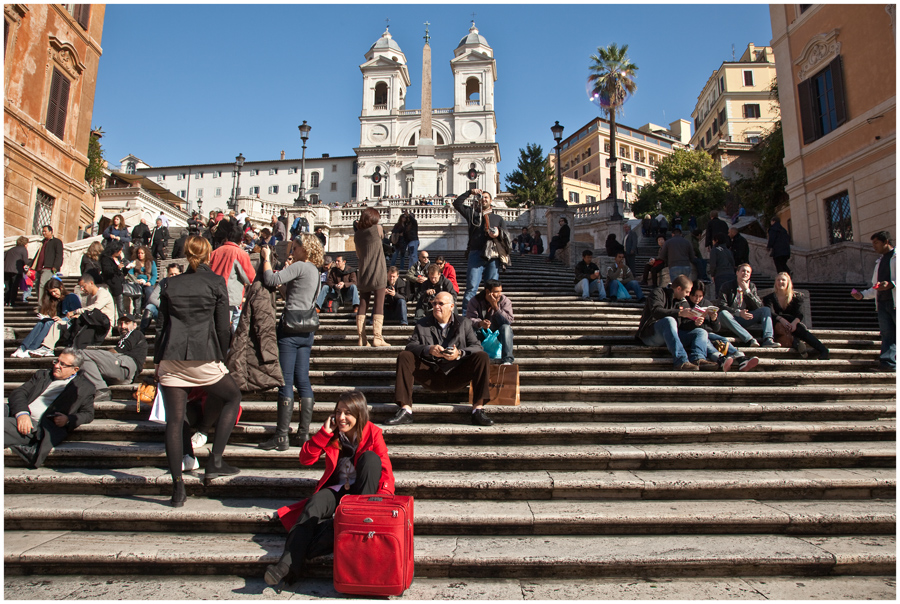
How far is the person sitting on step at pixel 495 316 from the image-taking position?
21.0ft

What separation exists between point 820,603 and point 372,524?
2495 millimetres

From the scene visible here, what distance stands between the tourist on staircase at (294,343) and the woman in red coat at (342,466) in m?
1.02

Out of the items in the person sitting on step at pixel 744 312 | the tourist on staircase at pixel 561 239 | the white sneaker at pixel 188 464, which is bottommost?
the white sneaker at pixel 188 464

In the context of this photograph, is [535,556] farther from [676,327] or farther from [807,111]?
[807,111]

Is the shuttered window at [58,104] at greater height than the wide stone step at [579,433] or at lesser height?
greater

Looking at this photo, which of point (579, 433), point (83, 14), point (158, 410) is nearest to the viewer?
point (158, 410)

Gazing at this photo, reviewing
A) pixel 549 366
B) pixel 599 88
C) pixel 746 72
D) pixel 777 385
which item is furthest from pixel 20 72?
pixel 746 72

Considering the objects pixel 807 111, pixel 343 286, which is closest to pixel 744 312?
pixel 343 286

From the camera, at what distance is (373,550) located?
3.09 m

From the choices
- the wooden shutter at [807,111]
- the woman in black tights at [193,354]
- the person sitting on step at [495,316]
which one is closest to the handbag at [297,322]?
the woman in black tights at [193,354]

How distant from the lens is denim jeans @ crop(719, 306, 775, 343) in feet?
23.7

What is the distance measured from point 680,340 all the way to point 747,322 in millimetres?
1521

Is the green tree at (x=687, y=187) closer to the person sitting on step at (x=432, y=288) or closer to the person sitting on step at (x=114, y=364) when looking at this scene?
the person sitting on step at (x=432, y=288)

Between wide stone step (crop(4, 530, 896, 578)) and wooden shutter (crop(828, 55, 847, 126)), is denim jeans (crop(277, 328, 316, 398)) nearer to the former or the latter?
wide stone step (crop(4, 530, 896, 578))
